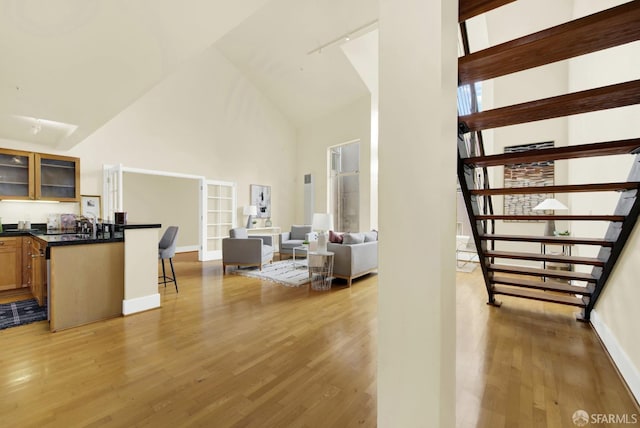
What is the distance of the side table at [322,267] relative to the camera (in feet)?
14.2

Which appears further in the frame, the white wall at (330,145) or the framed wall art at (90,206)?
the white wall at (330,145)

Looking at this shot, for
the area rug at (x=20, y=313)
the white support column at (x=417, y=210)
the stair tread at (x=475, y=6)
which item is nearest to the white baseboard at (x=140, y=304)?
the area rug at (x=20, y=313)

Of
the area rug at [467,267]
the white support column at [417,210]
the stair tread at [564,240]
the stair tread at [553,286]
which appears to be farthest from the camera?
the area rug at [467,267]

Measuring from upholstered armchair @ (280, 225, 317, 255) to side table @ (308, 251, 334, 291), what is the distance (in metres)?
2.06

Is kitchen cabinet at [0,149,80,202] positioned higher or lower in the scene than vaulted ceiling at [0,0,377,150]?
lower

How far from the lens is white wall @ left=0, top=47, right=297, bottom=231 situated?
18.4ft

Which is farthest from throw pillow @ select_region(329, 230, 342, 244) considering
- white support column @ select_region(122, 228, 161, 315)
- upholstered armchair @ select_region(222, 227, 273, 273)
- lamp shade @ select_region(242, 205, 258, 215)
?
lamp shade @ select_region(242, 205, 258, 215)

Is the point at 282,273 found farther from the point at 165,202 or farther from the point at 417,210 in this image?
the point at 165,202

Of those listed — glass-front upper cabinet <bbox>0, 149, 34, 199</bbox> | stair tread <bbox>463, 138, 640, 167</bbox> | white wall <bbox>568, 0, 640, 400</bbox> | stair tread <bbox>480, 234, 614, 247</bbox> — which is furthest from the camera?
glass-front upper cabinet <bbox>0, 149, 34, 199</bbox>

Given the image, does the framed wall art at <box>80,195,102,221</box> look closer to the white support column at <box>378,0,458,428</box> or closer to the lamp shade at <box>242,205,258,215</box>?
the lamp shade at <box>242,205,258,215</box>

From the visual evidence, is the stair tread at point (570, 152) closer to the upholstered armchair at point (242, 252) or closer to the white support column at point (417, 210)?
the white support column at point (417, 210)

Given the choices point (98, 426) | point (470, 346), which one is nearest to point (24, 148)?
point (98, 426)

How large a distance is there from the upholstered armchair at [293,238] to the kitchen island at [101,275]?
12.3 ft

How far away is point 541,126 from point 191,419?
724 centimetres
